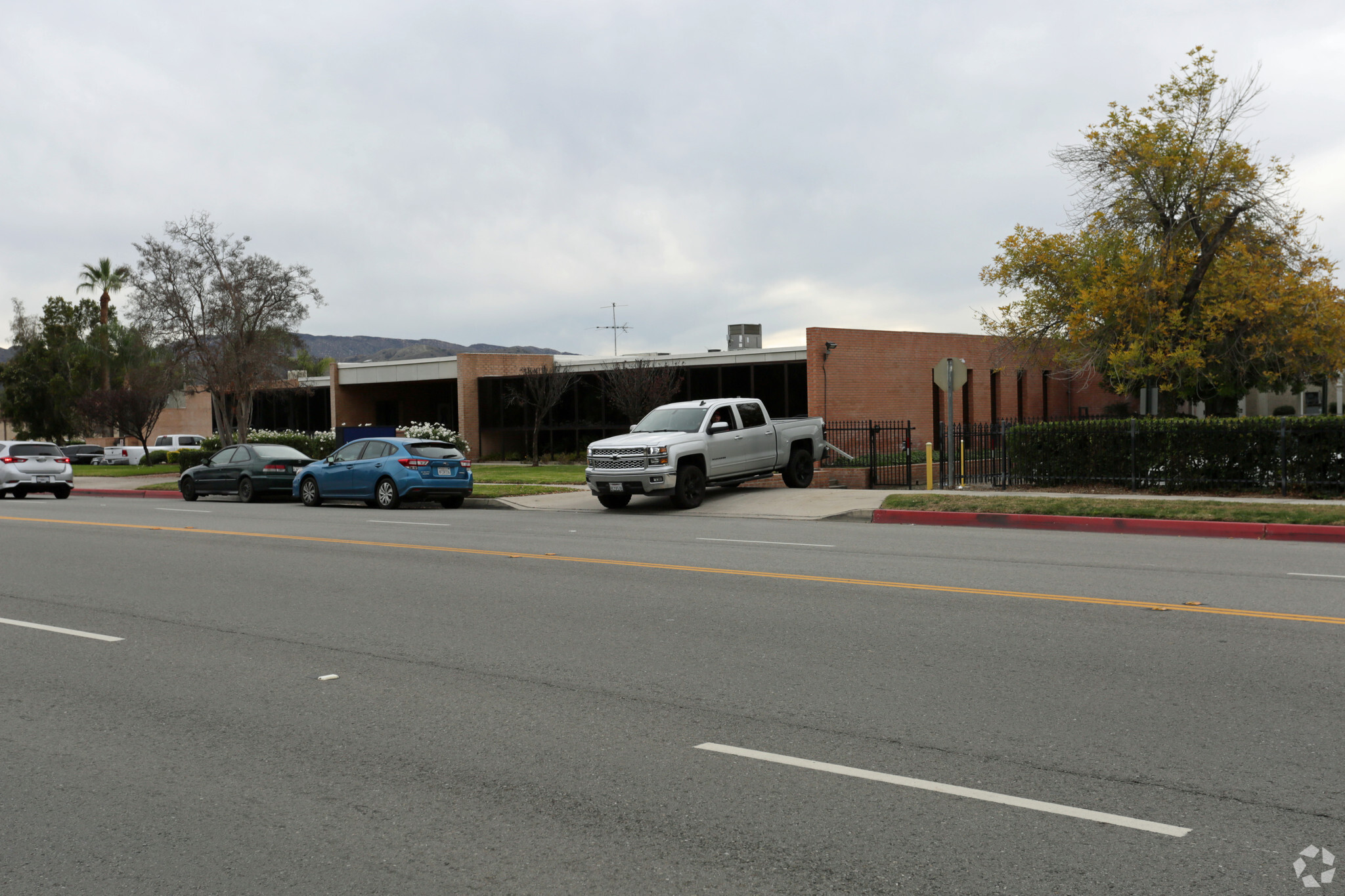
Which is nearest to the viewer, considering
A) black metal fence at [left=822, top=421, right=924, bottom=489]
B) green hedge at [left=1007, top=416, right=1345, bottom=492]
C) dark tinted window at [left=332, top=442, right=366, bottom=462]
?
green hedge at [left=1007, top=416, right=1345, bottom=492]

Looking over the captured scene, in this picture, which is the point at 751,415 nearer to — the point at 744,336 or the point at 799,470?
the point at 799,470

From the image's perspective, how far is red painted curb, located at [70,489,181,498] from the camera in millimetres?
31266

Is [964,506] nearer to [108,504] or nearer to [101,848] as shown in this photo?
[101,848]

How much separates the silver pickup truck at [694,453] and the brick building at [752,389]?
11.4 meters

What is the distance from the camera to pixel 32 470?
28.8 meters

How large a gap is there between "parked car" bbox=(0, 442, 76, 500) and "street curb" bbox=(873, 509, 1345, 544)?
69.8ft

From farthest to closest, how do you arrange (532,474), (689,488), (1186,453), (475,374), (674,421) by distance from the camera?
(475,374), (532,474), (674,421), (689,488), (1186,453)

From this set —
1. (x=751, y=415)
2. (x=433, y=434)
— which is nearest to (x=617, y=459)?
(x=751, y=415)

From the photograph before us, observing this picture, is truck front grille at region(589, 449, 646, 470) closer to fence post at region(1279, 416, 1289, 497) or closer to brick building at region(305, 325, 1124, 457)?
fence post at region(1279, 416, 1289, 497)

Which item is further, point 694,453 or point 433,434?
point 433,434

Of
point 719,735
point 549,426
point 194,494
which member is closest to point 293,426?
point 549,426

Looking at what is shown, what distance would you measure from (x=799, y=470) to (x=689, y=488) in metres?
4.01

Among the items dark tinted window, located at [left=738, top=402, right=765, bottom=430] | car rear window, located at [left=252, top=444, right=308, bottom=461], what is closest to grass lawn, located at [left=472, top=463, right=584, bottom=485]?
car rear window, located at [left=252, top=444, right=308, bottom=461]

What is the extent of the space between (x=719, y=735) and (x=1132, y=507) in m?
14.2
